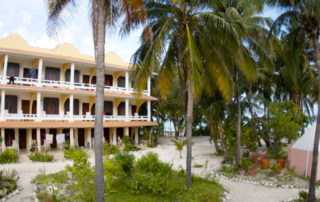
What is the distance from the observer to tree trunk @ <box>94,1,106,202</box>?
19.4ft

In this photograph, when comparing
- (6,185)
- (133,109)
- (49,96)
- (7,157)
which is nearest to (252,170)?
(6,185)

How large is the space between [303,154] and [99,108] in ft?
34.0

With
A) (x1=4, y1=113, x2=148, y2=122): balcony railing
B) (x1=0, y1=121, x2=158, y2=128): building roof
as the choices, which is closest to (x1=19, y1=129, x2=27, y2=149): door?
(x1=4, y1=113, x2=148, y2=122): balcony railing

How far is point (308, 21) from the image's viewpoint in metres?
8.35

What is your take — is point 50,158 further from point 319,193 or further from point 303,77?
point 303,77

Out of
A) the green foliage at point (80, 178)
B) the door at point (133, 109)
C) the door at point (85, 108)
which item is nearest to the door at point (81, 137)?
the door at point (85, 108)

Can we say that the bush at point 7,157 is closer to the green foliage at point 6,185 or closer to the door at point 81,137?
the green foliage at point 6,185

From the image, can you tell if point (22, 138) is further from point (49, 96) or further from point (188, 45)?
point (188, 45)

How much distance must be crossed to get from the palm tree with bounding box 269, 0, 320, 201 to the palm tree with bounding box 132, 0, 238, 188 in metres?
2.30

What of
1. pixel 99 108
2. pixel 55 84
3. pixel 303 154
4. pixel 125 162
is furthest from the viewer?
pixel 55 84

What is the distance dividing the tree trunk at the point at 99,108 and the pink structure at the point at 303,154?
9889mm

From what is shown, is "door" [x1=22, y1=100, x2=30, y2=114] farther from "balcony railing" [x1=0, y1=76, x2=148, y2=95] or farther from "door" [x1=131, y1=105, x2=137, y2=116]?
"door" [x1=131, y1=105, x2=137, y2=116]

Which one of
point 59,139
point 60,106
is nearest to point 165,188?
point 59,139

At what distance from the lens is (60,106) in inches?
849
